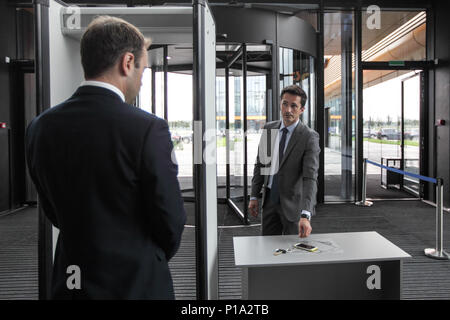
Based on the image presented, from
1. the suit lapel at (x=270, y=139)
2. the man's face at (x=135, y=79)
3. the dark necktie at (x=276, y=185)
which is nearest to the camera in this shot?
the man's face at (x=135, y=79)

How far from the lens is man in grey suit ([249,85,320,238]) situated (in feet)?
8.34

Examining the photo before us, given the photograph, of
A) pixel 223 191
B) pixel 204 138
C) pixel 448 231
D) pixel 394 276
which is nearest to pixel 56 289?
pixel 204 138

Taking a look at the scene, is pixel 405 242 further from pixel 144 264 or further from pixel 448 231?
pixel 144 264

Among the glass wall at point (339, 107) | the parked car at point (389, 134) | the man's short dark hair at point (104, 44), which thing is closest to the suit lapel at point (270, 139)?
the man's short dark hair at point (104, 44)

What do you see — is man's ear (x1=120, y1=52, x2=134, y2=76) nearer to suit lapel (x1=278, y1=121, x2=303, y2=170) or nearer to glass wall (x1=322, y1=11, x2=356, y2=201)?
suit lapel (x1=278, y1=121, x2=303, y2=170)

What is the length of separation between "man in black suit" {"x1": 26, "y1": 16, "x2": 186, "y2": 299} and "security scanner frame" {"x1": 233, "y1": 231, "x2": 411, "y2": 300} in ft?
3.37

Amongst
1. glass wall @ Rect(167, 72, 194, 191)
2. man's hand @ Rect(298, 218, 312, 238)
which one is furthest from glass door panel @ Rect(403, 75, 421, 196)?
man's hand @ Rect(298, 218, 312, 238)

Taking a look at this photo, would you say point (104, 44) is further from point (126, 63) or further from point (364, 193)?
point (364, 193)

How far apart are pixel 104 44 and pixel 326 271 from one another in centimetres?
195

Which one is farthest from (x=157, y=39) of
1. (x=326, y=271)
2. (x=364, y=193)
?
(x=364, y=193)

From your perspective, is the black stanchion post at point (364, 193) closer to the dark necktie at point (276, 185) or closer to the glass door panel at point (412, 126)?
the glass door panel at point (412, 126)

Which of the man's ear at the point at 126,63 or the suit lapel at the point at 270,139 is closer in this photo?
the man's ear at the point at 126,63

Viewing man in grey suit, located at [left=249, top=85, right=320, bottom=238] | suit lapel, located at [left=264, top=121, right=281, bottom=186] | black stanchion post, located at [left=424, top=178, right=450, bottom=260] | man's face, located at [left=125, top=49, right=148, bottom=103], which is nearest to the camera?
man's face, located at [left=125, top=49, right=148, bottom=103]

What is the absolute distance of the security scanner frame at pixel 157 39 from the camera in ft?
5.52
